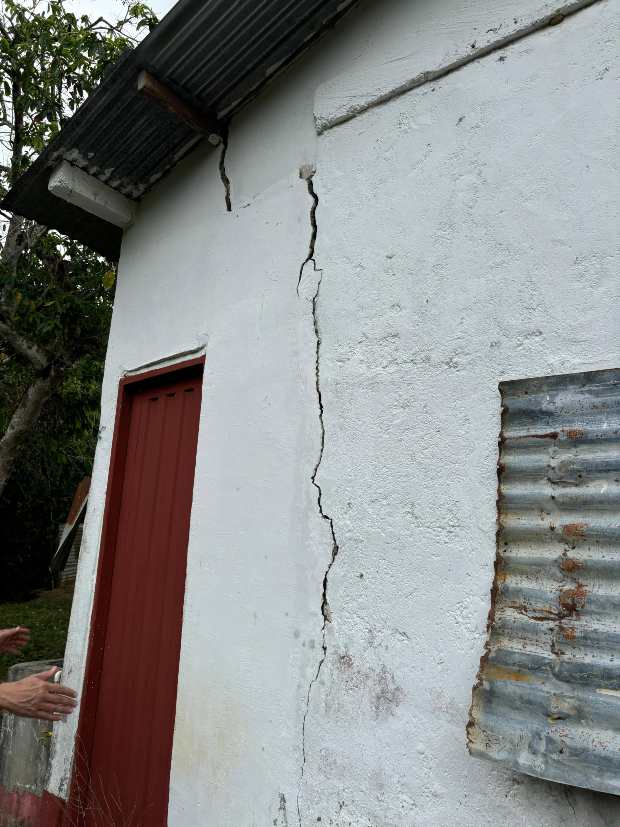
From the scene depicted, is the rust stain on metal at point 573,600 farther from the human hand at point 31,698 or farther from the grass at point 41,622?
the grass at point 41,622

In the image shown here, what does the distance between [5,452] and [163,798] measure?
17.4ft

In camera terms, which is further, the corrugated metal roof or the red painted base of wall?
the red painted base of wall

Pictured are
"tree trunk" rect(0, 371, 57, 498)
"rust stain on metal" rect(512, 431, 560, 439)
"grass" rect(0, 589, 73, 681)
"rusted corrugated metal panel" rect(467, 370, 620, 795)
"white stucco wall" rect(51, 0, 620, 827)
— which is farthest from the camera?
"grass" rect(0, 589, 73, 681)

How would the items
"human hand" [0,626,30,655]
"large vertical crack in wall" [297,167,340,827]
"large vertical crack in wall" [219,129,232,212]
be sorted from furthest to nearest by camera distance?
1. "large vertical crack in wall" [219,129,232,212]
2. "human hand" [0,626,30,655]
3. "large vertical crack in wall" [297,167,340,827]

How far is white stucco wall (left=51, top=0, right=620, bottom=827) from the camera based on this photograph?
6.38 feet

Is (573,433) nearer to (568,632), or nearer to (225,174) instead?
(568,632)

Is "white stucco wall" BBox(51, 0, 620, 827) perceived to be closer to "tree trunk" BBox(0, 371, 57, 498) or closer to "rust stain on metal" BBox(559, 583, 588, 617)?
"rust stain on metal" BBox(559, 583, 588, 617)

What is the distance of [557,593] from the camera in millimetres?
1727

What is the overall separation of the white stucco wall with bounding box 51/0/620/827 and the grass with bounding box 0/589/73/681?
18.5 feet

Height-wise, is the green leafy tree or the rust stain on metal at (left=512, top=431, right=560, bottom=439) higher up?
the green leafy tree

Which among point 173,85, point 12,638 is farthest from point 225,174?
point 12,638

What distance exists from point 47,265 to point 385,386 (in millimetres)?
6449

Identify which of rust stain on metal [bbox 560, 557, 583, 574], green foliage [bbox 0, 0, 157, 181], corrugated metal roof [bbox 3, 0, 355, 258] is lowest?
rust stain on metal [bbox 560, 557, 583, 574]

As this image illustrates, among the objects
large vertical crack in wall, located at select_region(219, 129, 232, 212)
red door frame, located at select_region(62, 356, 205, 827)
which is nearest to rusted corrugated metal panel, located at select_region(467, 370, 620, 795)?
red door frame, located at select_region(62, 356, 205, 827)
